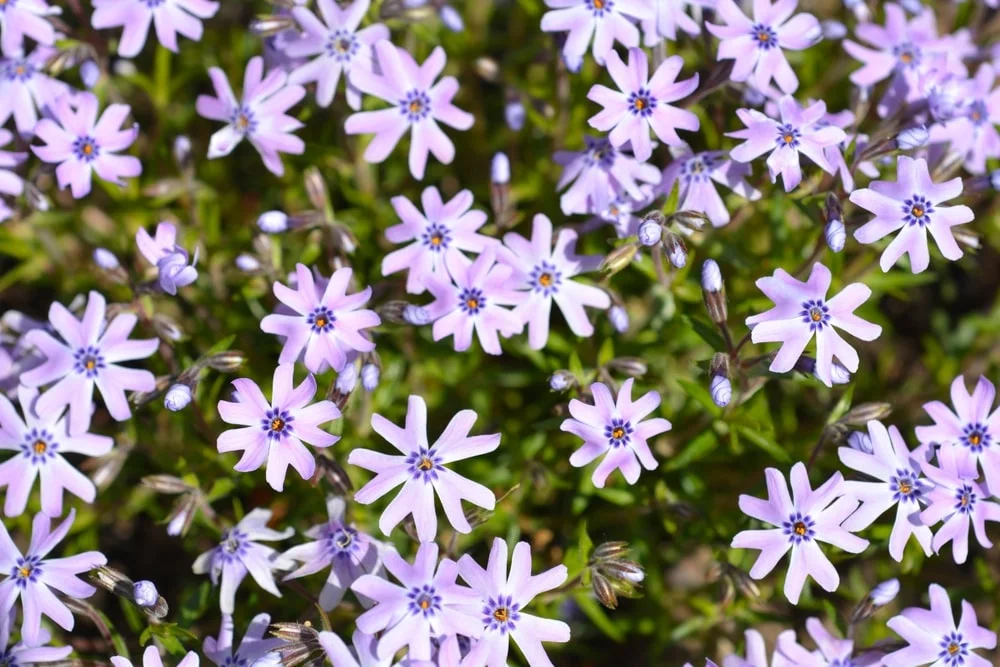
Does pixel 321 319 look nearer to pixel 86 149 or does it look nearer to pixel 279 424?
pixel 279 424

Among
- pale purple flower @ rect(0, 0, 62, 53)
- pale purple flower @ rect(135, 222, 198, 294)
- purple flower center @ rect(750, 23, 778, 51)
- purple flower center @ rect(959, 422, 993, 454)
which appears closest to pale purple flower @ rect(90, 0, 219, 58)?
pale purple flower @ rect(0, 0, 62, 53)

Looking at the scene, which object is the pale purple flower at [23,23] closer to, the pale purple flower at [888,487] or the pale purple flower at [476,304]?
the pale purple flower at [476,304]

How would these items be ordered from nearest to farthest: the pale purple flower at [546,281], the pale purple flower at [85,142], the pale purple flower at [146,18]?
the pale purple flower at [546,281] → the pale purple flower at [85,142] → the pale purple flower at [146,18]

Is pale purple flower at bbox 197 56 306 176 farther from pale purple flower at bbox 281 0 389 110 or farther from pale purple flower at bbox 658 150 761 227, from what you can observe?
pale purple flower at bbox 658 150 761 227

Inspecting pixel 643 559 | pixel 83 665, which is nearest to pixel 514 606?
pixel 643 559

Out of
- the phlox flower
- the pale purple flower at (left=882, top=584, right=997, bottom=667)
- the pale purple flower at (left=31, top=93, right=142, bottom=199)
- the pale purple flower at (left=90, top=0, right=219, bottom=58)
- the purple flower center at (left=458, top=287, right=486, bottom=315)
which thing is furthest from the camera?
the pale purple flower at (left=90, top=0, right=219, bottom=58)

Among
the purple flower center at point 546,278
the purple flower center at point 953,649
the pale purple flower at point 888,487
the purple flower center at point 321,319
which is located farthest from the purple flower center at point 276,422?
the purple flower center at point 953,649
